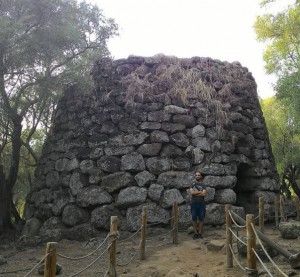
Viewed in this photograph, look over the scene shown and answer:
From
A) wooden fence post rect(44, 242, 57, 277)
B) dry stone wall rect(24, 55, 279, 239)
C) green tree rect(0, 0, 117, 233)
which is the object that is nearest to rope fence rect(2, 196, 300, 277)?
wooden fence post rect(44, 242, 57, 277)

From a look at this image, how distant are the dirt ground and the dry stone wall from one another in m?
0.47

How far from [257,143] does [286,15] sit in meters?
4.34

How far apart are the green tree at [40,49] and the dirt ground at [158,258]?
3.04 metres

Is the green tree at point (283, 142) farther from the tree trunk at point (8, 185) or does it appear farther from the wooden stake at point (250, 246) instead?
the wooden stake at point (250, 246)

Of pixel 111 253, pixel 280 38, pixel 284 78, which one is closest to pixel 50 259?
pixel 111 253

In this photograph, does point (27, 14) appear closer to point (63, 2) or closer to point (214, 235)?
point (63, 2)

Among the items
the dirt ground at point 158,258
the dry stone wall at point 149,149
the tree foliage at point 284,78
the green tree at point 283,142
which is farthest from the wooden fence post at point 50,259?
the green tree at point 283,142

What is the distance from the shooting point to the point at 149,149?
7949mm

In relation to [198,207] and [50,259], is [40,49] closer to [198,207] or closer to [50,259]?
[198,207]

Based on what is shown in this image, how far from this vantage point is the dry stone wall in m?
7.61

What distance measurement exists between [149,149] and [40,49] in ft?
10.5

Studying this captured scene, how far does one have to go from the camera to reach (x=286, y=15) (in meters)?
10.7

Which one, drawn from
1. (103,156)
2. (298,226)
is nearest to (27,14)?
(103,156)

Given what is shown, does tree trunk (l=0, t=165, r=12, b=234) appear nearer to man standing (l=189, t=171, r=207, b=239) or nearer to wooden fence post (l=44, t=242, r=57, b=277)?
man standing (l=189, t=171, r=207, b=239)
